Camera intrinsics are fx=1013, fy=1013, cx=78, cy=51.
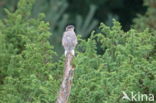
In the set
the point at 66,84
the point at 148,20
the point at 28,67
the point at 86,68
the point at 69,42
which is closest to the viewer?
the point at 66,84

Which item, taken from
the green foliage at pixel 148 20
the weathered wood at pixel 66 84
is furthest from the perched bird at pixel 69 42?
the green foliage at pixel 148 20

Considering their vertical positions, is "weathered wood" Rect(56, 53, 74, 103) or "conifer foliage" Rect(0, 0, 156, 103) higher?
"conifer foliage" Rect(0, 0, 156, 103)

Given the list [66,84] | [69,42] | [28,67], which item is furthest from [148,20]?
[66,84]

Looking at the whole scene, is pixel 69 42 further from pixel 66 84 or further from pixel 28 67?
pixel 28 67

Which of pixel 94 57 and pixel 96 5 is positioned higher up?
pixel 96 5

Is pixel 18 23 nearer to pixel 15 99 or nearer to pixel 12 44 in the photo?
pixel 12 44

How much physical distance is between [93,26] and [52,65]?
1054 centimetres

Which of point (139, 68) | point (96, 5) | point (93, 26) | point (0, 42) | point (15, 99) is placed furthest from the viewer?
point (96, 5)

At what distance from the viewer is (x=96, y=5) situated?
101ft

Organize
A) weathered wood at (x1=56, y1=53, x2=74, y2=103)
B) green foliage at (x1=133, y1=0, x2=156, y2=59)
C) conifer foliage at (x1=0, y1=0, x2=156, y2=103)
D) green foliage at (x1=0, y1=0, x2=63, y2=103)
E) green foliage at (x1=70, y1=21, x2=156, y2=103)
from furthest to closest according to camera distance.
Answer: green foliage at (x1=133, y1=0, x2=156, y2=59), green foliage at (x1=0, y1=0, x2=63, y2=103), conifer foliage at (x1=0, y1=0, x2=156, y2=103), green foliage at (x1=70, y1=21, x2=156, y2=103), weathered wood at (x1=56, y1=53, x2=74, y2=103)

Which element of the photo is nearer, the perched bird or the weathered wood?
the weathered wood

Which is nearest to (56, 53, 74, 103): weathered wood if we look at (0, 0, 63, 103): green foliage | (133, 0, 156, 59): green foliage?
(0, 0, 63, 103): green foliage

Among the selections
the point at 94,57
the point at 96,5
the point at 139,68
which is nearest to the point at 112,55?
the point at 94,57

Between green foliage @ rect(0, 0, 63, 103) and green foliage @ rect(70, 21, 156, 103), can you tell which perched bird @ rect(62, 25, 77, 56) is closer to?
green foliage @ rect(70, 21, 156, 103)
